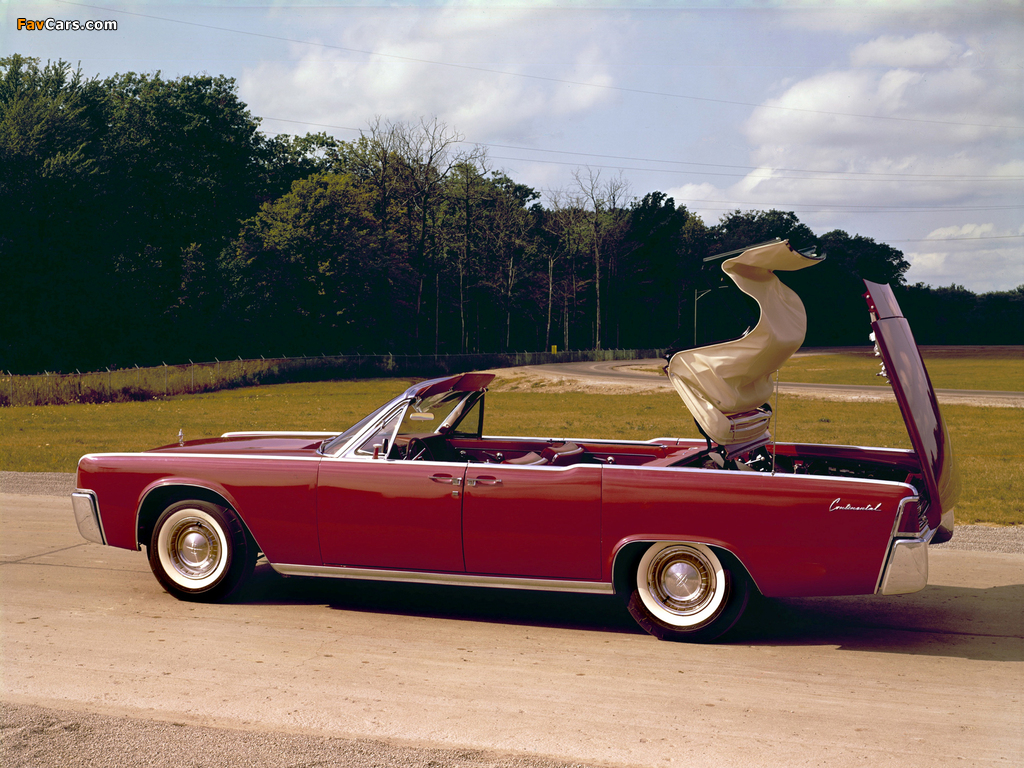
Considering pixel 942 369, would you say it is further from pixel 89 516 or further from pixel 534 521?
pixel 89 516

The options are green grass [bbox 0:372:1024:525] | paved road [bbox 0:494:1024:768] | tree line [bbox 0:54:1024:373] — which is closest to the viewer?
paved road [bbox 0:494:1024:768]

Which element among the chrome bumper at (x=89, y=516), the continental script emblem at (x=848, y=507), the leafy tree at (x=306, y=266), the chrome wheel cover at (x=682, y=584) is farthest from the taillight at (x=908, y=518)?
the leafy tree at (x=306, y=266)

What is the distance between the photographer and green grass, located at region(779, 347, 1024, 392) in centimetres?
3856

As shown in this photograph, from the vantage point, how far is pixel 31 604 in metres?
5.84

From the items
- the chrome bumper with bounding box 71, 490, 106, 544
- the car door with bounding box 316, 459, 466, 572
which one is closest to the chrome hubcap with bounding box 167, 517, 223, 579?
the chrome bumper with bounding box 71, 490, 106, 544

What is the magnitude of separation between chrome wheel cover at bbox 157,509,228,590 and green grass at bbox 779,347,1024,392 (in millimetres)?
27706

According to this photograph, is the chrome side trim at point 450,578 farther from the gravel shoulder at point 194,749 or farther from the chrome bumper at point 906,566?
the gravel shoulder at point 194,749

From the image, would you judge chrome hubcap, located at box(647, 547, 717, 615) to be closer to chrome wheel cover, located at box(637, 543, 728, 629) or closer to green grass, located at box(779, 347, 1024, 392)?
chrome wheel cover, located at box(637, 543, 728, 629)

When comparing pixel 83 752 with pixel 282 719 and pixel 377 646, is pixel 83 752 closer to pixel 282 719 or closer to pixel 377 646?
pixel 282 719

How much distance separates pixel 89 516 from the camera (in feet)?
20.1

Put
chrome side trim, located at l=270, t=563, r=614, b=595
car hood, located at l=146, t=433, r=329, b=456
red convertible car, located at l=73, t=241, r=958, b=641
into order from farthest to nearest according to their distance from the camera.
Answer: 1. car hood, located at l=146, t=433, r=329, b=456
2. chrome side trim, located at l=270, t=563, r=614, b=595
3. red convertible car, located at l=73, t=241, r=958, b=641

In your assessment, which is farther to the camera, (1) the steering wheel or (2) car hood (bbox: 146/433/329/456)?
(2) car hood (bbox: 146/433/329/456)

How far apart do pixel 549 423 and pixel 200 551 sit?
1566 centimetres

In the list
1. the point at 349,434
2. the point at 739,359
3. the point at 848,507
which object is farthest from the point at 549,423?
the point at 848,507
